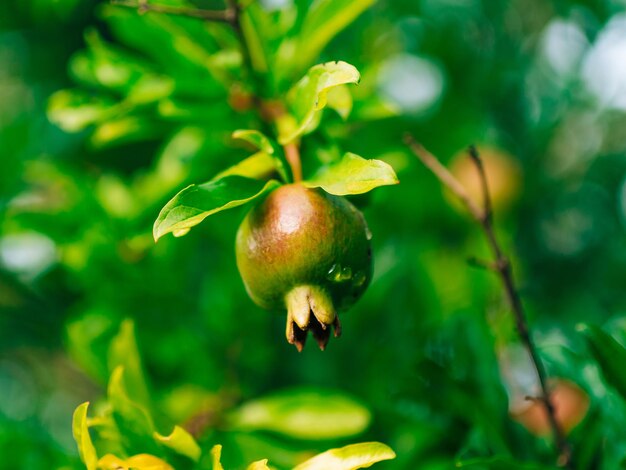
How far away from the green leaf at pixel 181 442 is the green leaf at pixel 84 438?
0.24 feet

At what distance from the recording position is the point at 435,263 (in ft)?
5.47

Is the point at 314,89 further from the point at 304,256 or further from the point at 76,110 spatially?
the point at 76,110

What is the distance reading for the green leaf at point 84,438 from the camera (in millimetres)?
741

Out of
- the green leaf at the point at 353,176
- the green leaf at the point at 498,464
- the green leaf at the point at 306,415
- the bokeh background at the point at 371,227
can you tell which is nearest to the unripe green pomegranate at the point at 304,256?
the green leaf at the point at 353,176

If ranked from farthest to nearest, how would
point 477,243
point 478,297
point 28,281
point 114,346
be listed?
point 477,243, point 28,281, point 478,297, point 114,346

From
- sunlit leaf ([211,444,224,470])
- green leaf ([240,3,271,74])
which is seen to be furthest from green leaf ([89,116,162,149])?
sunlit leaf ([211,444,224,470])

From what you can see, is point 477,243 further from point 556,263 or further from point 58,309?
point 58,309

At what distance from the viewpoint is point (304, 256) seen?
2.32 feet

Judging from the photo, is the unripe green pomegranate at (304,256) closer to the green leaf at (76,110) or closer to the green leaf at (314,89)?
the green leaf at (314,89)

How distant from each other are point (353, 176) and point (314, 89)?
120 mm

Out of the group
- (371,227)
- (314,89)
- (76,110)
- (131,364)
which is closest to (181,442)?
(131,364)

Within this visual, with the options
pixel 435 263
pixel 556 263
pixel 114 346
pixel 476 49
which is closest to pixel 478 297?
pixel 435 263

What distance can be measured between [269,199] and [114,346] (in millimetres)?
364

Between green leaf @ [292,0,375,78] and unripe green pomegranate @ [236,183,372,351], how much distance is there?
12.8 inches
